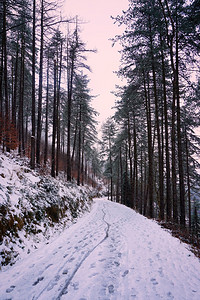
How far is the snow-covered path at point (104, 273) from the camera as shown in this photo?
2160 mm

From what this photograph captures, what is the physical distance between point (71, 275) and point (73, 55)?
1569 cm

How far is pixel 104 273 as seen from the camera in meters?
2.67

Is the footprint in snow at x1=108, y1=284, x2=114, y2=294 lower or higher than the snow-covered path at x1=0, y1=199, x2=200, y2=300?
higher

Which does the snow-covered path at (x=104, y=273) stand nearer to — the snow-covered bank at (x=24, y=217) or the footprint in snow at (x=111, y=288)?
the footprint in snow at (x=111, y=288)

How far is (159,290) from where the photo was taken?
221 centimetres

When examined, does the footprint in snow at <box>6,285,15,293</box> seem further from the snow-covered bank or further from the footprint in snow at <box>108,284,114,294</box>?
the footprint in snow at <box>108,284,114,294</box>

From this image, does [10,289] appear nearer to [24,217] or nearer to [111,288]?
[111,288]

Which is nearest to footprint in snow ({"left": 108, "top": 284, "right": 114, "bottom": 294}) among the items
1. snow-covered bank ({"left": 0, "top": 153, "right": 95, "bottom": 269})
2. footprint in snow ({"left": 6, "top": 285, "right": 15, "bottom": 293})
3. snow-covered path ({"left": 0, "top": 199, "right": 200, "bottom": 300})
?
snow-covered path ({"left": 0, "top": 199, "right": 200, "bottom": 300})

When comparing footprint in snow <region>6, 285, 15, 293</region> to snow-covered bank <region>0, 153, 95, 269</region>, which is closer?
footprint in snow <region>6, 285, 15, 293</region>

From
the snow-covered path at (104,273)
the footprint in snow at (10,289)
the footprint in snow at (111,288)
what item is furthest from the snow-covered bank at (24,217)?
the footprint in snow at (111,288)

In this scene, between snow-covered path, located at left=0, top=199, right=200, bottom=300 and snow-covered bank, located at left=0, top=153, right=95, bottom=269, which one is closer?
snow-covered path, located at left=0, top=199, right=200, bottom=300

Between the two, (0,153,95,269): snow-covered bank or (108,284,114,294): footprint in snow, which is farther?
(0,153,95,269): snow-covered bank

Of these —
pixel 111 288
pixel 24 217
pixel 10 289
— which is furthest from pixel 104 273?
pixel 24 217

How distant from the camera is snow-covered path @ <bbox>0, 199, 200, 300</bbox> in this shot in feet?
7.09
